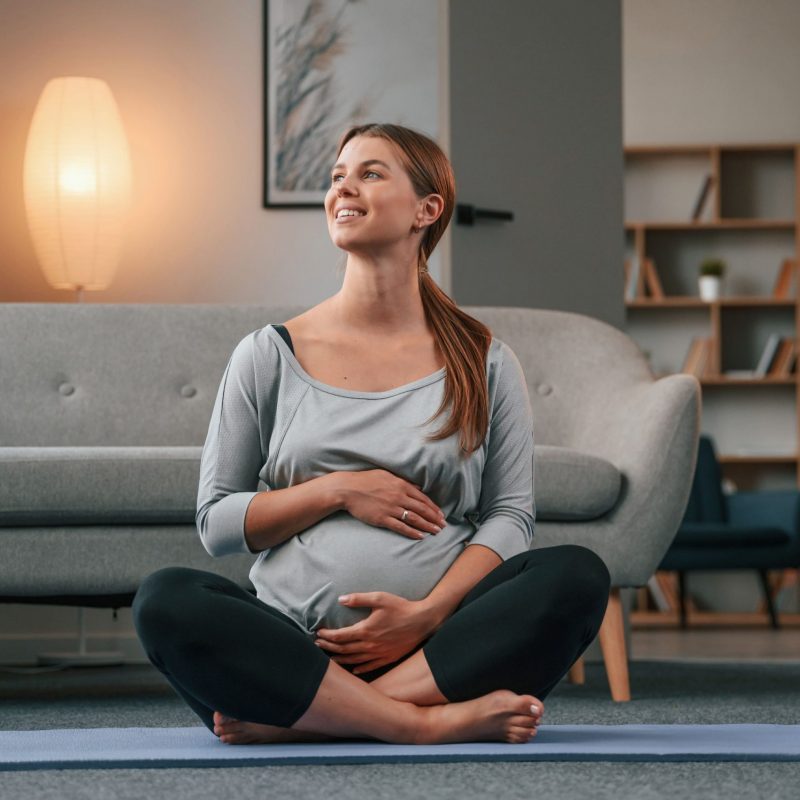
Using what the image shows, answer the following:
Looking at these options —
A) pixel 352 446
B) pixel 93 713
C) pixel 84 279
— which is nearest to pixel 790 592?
pixel 84 279

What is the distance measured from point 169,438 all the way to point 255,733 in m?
1.45

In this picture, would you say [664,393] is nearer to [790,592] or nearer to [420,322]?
[420,322]

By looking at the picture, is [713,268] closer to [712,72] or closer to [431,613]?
[712,72]

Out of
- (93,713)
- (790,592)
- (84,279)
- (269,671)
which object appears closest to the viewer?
(269,671)

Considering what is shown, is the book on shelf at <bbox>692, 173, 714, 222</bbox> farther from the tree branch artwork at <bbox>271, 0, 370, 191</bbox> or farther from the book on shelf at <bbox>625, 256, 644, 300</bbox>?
the tree branch artwork at <bbox>271, 0, 370, 191</bbox>

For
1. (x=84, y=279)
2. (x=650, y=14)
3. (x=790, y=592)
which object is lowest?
(x=790, y=592)

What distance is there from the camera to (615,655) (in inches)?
95.0

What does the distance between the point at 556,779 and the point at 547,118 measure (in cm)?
271

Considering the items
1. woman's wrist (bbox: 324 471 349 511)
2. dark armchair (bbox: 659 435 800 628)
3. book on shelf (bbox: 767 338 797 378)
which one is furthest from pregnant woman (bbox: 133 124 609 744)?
book on shelf (bbox: 767 338 797 378)

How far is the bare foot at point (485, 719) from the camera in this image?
1.48 m

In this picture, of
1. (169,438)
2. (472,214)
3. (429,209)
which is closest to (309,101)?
(472,214)

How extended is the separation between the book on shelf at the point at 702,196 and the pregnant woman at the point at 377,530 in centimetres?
522

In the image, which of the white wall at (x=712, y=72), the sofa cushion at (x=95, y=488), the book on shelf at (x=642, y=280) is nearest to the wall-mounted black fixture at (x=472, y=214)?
the sofa cushion at (x=95, y=488)

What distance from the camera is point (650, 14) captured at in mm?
7016
